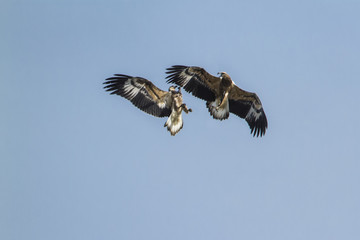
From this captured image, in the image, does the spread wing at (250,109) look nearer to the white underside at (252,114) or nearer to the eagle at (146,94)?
the white underside at (252,114)

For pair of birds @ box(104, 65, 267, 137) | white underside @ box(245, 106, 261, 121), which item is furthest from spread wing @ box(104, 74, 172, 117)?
white underside @ box(245, 106, 261, 121)

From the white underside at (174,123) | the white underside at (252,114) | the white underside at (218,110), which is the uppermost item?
the white underside at (252,114)

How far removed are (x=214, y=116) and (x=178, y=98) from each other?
1172 mm

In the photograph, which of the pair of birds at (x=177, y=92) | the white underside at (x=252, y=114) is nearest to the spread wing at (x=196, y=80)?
the pair of birds at (x=177, y=92)

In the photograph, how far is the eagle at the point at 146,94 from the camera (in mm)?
25094

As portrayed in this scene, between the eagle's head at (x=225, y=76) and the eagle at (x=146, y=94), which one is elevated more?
the eagle's head at (x=225, y=76)

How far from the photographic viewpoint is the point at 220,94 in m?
25.7

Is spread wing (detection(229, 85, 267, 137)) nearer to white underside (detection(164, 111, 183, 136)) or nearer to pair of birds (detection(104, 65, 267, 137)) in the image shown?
pair of birds (detection(104, 65, 267, 137))

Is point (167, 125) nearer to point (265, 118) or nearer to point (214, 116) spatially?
point (214, 116)

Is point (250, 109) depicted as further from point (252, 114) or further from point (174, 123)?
point (174, 123)

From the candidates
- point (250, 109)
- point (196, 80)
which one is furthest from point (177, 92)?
point (250, 109)

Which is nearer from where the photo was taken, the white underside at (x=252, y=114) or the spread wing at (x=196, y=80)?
the spread wing at (x=196, y=80)

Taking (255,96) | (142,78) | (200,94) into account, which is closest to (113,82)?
(142,78)

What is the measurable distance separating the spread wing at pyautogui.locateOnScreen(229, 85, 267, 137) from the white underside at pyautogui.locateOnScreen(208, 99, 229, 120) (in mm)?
570
